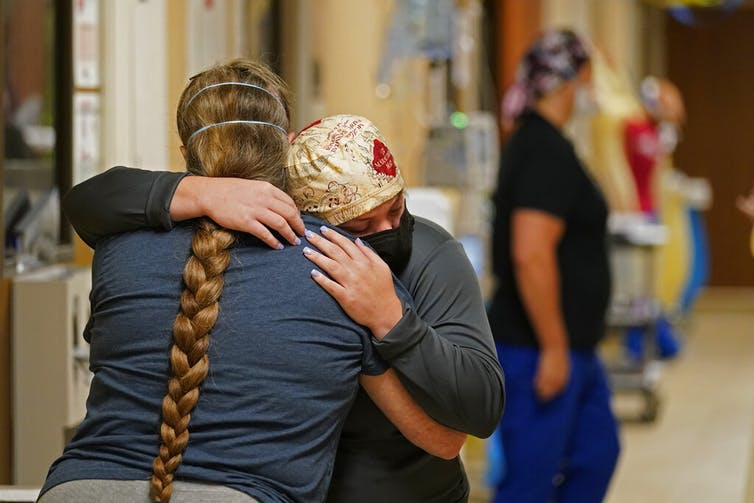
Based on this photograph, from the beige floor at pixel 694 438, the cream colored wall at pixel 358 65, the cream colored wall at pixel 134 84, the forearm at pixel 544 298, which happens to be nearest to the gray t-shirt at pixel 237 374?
the cream colored wall at pixel 134 84

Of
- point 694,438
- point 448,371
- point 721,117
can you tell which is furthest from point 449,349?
point 721,117

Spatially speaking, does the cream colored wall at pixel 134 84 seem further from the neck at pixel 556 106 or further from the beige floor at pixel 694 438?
the beige floor at pixel 694 438

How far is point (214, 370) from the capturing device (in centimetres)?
158

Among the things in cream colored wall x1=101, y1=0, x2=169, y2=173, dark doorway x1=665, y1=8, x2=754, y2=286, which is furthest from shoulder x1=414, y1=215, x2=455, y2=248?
dark doorway x1=665, y1=8, x2=754, y2=286

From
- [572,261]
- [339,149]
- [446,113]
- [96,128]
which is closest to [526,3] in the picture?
[446,113]

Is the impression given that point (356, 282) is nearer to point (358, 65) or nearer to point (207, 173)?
point (207, 173)

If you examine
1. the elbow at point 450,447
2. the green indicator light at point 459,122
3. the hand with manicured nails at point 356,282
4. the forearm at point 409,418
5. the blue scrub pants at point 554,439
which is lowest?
the blue scrub pants at point 554,439

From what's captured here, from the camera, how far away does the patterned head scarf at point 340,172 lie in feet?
5.66

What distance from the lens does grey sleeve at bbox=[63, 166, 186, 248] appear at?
166 cm

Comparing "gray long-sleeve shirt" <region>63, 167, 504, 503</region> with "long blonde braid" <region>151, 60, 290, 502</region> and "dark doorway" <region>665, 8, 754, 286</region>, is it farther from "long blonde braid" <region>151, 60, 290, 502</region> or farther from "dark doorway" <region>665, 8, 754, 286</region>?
"dark doorway" <region>665, 8, 754, 286</region>

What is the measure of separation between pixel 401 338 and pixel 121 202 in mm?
416

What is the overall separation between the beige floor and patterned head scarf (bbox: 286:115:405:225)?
5.35ft

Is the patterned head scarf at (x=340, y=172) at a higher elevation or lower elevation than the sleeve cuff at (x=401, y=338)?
higher

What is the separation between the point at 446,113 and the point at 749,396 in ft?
9.55
